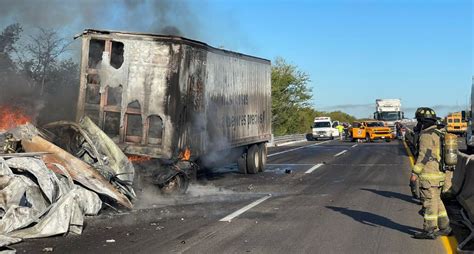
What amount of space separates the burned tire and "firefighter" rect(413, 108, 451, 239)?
539 centimetres

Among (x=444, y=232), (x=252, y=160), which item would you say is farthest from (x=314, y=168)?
(x=444, y=232)

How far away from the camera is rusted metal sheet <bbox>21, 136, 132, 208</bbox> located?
28.6ft

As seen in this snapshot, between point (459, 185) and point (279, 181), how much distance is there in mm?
5729

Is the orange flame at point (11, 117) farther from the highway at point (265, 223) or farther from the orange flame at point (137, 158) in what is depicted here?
the highway at point (265, 223)

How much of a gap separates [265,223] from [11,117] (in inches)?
230

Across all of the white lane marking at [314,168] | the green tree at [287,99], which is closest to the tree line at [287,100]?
the green tree at [287,99]

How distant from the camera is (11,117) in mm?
10820

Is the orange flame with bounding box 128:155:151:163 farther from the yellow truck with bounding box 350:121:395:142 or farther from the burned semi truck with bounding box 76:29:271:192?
the yellow truck with bounding box 350:121:395:142

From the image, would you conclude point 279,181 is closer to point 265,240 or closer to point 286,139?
point 265,240

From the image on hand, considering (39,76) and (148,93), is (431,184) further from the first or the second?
(39,76)

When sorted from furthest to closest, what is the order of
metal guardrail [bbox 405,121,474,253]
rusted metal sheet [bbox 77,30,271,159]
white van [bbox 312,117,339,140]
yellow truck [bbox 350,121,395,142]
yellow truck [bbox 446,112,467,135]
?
1. yellow truck [bbox 446,112,467,135]
2. white van [bbox 312,117,339,140]
3. yellow truck [bbox 350,121,395,142]
4. rusted metal sheet [bbox 77,30,271,159]
5. metal guardrail [bbox 405,121,474,253]

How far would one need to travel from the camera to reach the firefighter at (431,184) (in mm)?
6816

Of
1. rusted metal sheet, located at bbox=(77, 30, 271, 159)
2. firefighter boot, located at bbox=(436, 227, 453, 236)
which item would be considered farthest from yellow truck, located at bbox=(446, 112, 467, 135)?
firefighter boot, located at bbox=(436, 227, 453, 236)

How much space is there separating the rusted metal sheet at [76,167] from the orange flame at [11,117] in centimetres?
171
